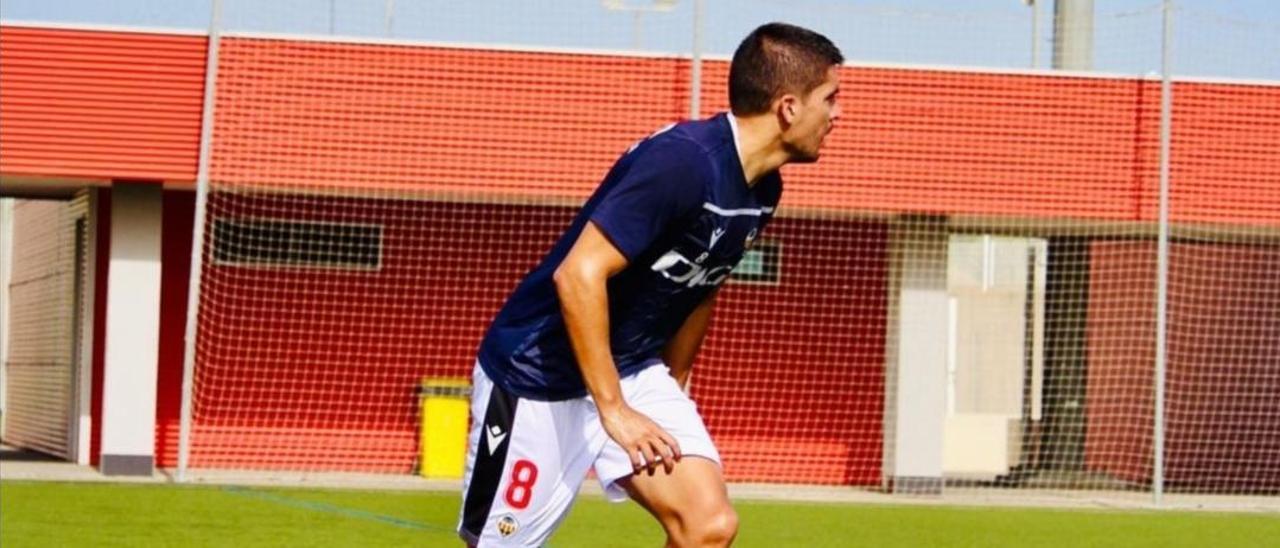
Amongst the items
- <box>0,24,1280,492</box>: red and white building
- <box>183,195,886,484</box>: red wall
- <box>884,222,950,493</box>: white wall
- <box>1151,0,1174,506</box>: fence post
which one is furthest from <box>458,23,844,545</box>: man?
<box>183,195,886,484</box>: red wall

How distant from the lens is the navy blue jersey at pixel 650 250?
5270mm

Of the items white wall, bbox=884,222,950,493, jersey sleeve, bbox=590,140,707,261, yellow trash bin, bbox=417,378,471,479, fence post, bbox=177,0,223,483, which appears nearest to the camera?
jersey sleeve, bbox=590,140,707,261

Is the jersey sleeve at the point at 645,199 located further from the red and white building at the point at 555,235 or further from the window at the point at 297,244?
the window at the point at 297,244

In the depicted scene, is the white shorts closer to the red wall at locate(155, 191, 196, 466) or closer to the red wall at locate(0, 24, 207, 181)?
the red wall at locate(0, 24, 207, 181)

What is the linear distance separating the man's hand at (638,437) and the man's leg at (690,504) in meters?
0.17

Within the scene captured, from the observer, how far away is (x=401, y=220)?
2202 centimetres

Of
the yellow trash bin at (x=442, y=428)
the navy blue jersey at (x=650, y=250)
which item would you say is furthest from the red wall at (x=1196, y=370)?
the navy blue jersey at (x=650, y=250)

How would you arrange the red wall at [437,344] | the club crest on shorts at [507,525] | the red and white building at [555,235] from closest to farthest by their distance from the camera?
the club crest on shorts at [507,525]
the red and white building at [555,235]
the red wall at [437,344]

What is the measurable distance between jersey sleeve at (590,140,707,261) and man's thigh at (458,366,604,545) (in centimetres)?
67

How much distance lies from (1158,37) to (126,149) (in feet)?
30.2

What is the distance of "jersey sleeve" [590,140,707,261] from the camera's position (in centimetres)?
525

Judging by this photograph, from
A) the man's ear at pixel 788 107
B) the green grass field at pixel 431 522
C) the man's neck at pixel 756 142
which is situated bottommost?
the green grass field at pixel 431 522

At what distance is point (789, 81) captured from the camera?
5.52 meters

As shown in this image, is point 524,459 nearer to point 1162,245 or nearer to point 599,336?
point 599,336
